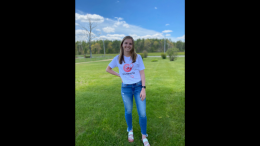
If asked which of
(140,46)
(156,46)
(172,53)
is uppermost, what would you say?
Answer: (156,46)

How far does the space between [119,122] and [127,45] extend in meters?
2.21

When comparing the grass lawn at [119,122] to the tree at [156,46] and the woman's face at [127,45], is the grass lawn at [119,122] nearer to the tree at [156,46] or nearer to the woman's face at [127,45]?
the woman's face at [127,45]

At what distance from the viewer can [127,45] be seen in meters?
2.35

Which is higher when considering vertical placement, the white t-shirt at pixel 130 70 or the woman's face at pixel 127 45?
the woman's face at pixel 127 45

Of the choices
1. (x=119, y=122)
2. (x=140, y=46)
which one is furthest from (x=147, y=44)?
(x=119, y=122)

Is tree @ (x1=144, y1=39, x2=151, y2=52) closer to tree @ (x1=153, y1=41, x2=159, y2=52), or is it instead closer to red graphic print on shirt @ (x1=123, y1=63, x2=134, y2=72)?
tree @ (x1=153, y1=41, x2=159, y2=52)

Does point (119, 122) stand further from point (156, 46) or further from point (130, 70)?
point (156, 46)

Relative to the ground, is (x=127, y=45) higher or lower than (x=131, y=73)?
higher

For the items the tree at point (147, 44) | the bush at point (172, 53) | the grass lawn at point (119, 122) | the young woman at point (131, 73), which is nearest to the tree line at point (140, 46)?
the tree at point (147, 44)

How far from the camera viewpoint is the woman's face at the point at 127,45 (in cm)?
234

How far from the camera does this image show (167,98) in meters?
5.44

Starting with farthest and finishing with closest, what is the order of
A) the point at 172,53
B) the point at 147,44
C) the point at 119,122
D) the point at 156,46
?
the point at 156,46 < the point at 147,44 < the point at 172,53 < the point at 119,122

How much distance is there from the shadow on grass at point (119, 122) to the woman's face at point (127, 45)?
193cm
